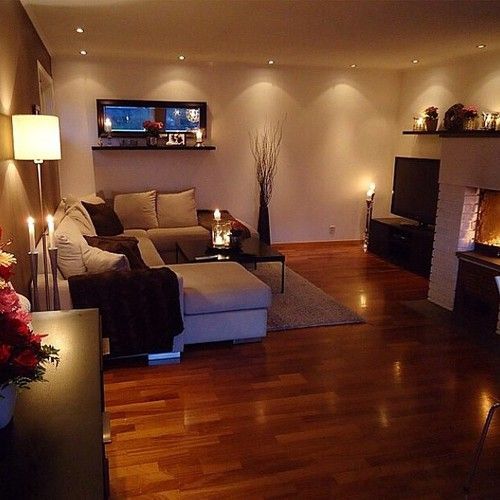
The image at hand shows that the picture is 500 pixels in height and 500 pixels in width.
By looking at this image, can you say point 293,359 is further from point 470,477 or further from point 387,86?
point 387,86

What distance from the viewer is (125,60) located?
19.4 feet

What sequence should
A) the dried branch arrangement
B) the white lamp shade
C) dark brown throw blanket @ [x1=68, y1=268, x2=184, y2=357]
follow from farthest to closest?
the dried branch arrangement
dark brown throw blanket @ [x1=68, y1=268, x2=184, y2=357]
the white lamp shade

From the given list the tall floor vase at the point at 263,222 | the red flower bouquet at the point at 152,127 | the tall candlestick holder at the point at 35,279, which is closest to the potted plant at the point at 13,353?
the tall candlestick holder at the point at 35,279

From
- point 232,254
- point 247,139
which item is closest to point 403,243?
point 247,139

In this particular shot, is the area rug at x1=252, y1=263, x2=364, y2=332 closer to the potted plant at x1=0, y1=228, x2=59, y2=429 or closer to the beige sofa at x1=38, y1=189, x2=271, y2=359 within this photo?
the beige sofa at x1=38, y1=189, x2=271, y2=359

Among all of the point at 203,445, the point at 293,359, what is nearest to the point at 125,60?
the point at 293,359

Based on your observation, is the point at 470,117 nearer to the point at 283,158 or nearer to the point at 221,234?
the point at 283,158

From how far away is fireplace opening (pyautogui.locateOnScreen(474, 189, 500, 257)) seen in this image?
4.34 m

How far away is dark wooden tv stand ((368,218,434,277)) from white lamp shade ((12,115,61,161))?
166 inches

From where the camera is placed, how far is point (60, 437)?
1234 millimetres

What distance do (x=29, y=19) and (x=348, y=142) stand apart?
4.31 m

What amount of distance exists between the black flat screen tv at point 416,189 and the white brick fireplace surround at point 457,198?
42.0 inches

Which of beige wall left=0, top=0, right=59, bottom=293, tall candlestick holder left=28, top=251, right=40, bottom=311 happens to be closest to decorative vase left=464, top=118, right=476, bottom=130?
beige wall left=0, top=0, right=59, bottom=293

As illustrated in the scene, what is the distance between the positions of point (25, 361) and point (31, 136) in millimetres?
2028
